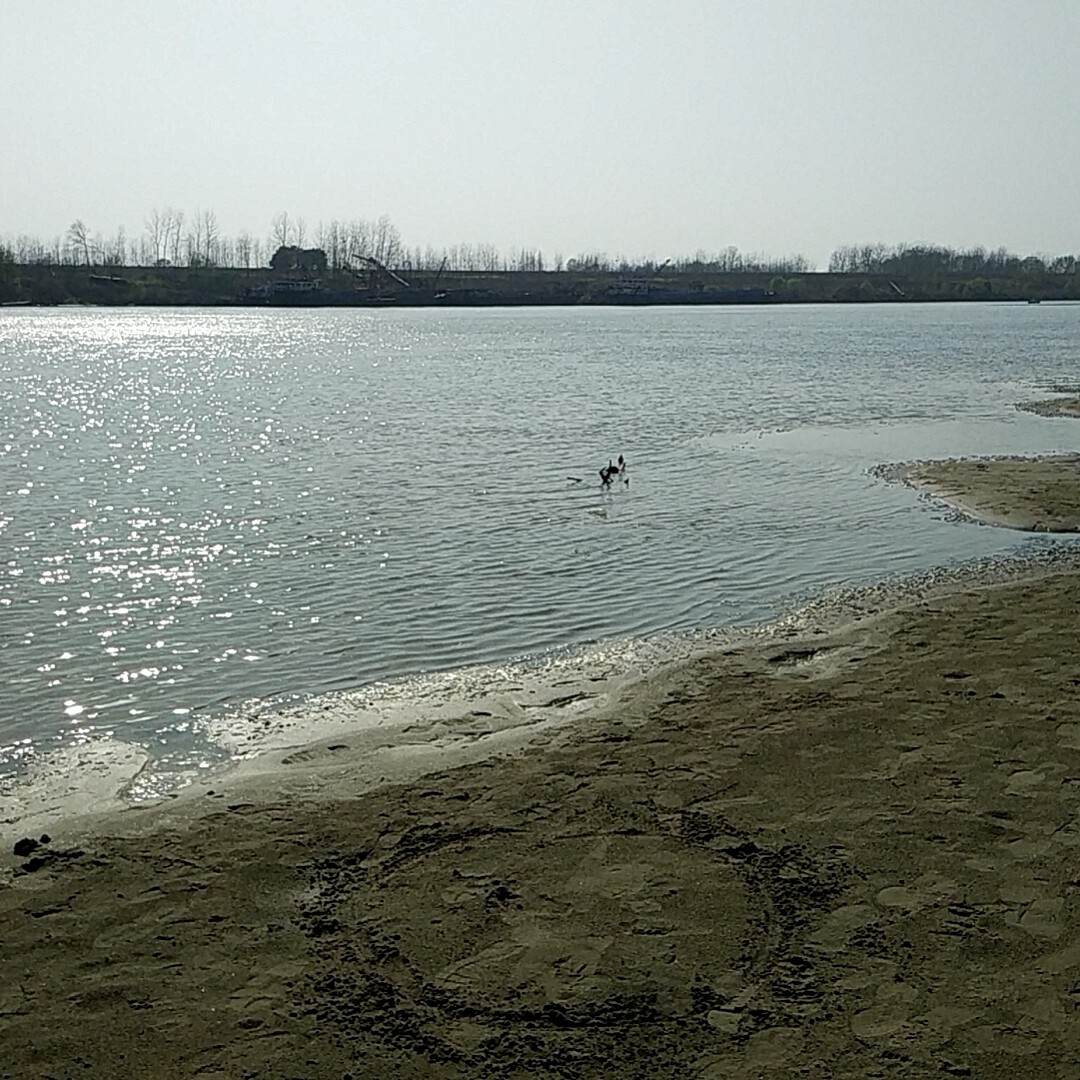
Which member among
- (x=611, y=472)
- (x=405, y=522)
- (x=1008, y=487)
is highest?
(x=1008, y=487)

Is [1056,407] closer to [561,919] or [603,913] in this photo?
[603,913]

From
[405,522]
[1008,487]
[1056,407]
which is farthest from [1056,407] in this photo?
[405,522]

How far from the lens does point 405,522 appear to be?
2002cm

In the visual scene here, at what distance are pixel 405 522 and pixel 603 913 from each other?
45.1ft

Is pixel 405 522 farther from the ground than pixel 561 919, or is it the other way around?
pixel 561 919

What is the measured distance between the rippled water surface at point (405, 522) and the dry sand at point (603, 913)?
2726mm

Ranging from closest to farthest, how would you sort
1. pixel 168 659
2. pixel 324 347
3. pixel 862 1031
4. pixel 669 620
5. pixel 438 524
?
pixel 862 1031 → pixel 168 659 → pixel 669 620 → pixel 438 524 → pixel 324 347

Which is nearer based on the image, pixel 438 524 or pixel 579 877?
pixel 579 877

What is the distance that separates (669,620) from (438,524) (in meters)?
6.72

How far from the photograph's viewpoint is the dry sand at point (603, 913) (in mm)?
5504

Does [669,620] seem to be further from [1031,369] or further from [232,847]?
[1031,369]

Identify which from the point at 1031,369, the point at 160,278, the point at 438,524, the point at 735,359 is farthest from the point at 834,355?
the point at 160,278

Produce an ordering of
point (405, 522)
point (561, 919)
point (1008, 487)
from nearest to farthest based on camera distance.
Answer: point (561, 919) → point (405, 522) → point (1008, 487)

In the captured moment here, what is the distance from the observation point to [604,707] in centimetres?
1059
